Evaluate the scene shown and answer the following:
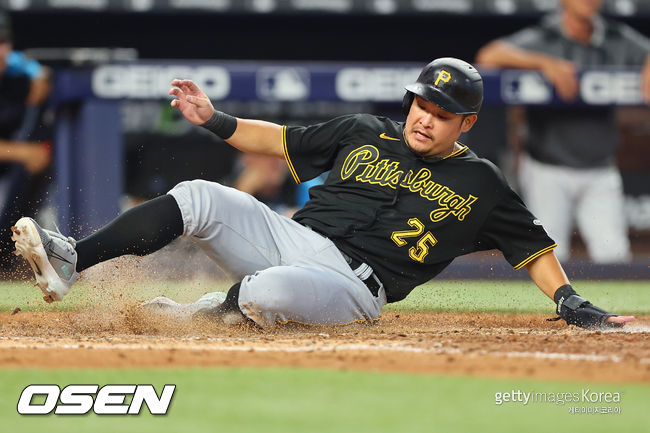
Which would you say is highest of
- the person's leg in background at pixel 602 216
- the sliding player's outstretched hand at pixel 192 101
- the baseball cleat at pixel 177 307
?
the sliding player's outstretched hand at pixel 192 101

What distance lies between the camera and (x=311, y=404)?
2578 millimetres

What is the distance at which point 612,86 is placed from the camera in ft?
26.7

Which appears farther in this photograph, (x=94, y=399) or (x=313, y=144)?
(x=313, y=144)

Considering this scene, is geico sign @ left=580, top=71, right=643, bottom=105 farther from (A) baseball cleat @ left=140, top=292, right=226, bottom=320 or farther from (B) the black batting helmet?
(A) baseball cleat @ left=140, top=292, right=226, bottom=320

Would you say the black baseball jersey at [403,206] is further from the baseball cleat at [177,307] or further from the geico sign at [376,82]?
the geico sign at [376,82]

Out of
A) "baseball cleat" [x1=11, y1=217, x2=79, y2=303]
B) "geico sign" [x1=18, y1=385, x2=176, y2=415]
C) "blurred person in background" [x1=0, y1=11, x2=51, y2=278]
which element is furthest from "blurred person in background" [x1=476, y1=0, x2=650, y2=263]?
"geico sign" [x1=18, y1=385, x2=176, y2=415]

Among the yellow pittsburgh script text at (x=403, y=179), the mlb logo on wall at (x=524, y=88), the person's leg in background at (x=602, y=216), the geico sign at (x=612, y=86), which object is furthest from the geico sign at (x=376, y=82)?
the yellow pittsburgh script text at (x=403, y=179)

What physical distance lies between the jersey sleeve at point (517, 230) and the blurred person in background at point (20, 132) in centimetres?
464

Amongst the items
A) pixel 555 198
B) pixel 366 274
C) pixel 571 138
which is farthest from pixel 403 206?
pixel 571 138

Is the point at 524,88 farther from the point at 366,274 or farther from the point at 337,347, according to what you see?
the point at 337,347

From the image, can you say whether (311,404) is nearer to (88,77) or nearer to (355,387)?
(355,387)

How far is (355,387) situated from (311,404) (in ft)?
0.81

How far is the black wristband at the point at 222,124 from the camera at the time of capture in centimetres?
408

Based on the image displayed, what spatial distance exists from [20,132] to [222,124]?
4.47m
